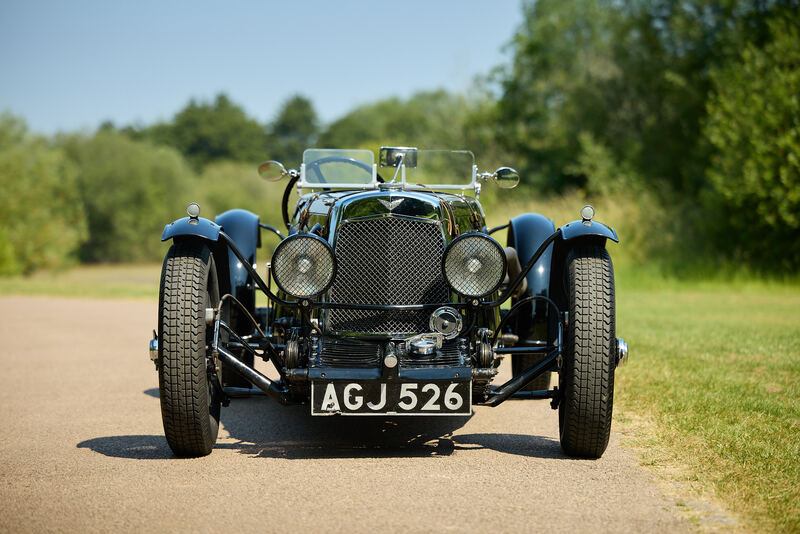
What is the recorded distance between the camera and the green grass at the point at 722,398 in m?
3.91

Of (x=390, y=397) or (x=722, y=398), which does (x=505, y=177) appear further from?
(x=390, y=397)

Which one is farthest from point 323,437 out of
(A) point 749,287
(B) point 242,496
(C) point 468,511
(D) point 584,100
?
(D) point 584,100

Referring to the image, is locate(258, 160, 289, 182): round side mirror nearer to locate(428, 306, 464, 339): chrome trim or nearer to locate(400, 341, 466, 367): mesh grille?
locate(428, 306, 464, 339): chrome trim

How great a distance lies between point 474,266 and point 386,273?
0.53 m

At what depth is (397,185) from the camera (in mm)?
5781

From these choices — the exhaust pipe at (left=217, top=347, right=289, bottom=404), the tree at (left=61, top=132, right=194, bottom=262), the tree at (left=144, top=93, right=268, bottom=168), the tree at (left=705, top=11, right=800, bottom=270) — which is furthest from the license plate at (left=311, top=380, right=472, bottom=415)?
the tree at (left=144, top=93, right=268, bottom=168)

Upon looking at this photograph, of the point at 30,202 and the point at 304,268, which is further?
the point at 30,202

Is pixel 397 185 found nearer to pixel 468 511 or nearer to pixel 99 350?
pixel 468 511

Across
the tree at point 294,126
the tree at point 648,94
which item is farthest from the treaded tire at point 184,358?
the tree at point 294,126

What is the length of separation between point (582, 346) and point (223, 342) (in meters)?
2.14

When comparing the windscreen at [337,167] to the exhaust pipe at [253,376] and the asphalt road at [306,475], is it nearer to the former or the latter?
the asphalt road at [306,475]

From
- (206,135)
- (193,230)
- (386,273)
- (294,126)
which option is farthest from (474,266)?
(294,126)

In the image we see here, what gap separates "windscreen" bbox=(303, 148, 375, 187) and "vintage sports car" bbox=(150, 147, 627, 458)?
800 millimetres

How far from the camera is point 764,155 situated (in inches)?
672
